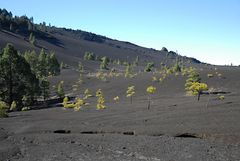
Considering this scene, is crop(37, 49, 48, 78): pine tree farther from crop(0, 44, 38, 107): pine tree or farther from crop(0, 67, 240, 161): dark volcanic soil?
crop(0, 67, 240, 161): dark volcanic soil

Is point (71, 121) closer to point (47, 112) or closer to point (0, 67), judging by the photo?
point (47, 112)

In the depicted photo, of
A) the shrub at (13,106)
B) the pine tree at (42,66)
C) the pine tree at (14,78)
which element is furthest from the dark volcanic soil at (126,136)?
the pine tree at (42,66)

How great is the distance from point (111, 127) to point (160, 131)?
703cm

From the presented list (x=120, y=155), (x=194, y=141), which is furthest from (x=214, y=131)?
(x=120, y=155)

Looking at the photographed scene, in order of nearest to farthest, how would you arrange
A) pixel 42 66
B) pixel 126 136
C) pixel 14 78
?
1. pixel 126 136
2. pixel 14 78
3. pixel 42 66

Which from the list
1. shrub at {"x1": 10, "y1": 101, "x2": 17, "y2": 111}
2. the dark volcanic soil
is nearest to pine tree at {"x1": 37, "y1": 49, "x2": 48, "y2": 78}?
shrub at {"x1": 10, "y1": 101, "x2": 17, "y2": 111}

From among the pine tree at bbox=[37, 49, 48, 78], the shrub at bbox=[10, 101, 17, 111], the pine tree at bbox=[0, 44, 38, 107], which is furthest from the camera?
the pine tree at bbox=[37, 49, 48, 78]

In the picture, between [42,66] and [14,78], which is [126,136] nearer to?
[14,78]

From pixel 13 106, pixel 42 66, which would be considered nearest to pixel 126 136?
pixel 13 106

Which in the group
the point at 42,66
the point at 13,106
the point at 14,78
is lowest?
the point at 13,106

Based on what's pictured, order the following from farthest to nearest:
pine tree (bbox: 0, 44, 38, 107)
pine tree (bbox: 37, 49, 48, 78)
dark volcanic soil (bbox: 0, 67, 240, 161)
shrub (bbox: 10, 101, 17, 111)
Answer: pine tree (bbox: 37, 49, 48, 78), pine tree (bbox: 0, 44, 38, 107), shrub (bbox: 10, 101, 17, 111), dark volcanic soil (bbox: 0, 67, 240, 161)

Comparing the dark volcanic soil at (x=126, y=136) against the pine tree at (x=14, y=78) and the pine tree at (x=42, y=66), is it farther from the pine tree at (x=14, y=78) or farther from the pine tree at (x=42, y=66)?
the pine tree at (x=42, y=66)

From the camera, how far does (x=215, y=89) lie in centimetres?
9431

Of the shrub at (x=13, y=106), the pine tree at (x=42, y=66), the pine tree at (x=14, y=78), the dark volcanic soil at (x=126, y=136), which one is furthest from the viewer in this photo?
the pine tree at (x=42, y=66)
